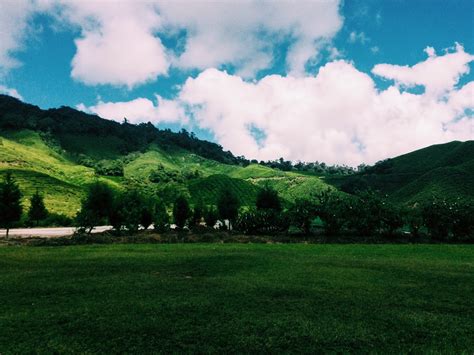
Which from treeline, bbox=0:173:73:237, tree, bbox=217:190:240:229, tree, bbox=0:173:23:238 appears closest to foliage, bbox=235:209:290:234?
tree, bbox=217:190:240:229

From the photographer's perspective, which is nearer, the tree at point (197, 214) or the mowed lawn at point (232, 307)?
the mowed lawn at point (232, 307)

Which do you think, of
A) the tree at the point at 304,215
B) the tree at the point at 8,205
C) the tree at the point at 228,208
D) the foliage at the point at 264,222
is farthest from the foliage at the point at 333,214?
the tree at the point at 8,205

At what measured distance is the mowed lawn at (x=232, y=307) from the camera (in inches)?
543

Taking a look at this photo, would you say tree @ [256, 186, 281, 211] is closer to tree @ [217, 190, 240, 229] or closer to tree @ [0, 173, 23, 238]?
tree @ [217, 190, 240, 229]

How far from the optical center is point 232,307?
59.3 feet

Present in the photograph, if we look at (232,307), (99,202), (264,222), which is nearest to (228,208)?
(264,222)

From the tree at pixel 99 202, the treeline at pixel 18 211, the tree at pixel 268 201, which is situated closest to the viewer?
the treeline at pixel 18 211

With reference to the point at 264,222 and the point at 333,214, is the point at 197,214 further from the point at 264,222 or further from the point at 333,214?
the point at 333,214

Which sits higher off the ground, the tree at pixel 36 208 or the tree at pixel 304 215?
the tree at pixel 36 208

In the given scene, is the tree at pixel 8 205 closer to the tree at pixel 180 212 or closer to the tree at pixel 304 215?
the tree at pixel 180 212

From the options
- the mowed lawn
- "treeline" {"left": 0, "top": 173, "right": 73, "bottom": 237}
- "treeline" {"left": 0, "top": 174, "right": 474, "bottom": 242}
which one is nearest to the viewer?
the mowed lawn

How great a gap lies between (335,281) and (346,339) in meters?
10.4

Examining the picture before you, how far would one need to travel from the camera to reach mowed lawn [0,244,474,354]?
45.3 ft

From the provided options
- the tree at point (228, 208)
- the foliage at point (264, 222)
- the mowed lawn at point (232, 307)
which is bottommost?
the mowed lawn at point (232, 307)
